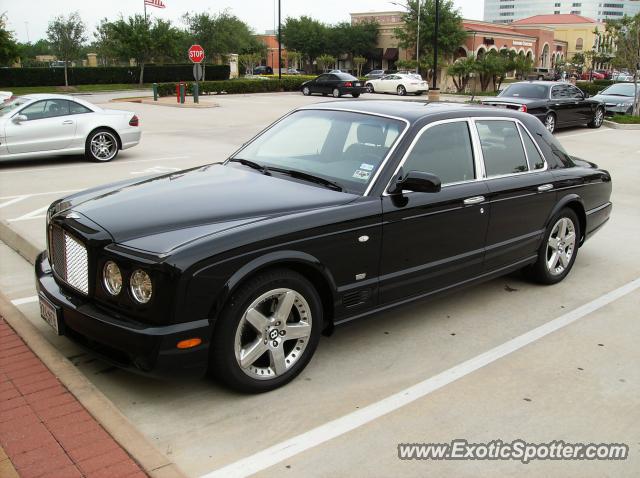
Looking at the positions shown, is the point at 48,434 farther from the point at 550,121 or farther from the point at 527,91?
the point at 527,91

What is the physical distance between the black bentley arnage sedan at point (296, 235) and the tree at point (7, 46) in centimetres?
4002

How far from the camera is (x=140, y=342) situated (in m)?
3.47

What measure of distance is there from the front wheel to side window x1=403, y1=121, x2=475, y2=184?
17816 millimetres

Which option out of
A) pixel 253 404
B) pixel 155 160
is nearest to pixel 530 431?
pixel 253 404

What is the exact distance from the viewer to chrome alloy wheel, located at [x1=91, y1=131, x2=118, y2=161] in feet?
41.9

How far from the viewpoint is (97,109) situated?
42.5 feet

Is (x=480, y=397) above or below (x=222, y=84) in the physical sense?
below

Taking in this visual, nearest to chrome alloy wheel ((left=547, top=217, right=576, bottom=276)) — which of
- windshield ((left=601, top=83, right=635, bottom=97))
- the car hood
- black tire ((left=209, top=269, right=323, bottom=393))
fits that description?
the car hood

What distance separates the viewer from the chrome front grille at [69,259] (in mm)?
3844

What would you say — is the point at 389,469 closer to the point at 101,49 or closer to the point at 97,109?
the point at 97,109

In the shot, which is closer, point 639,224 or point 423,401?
point 423,401

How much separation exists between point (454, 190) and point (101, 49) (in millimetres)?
64976

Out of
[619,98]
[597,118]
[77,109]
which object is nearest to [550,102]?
[597,118]

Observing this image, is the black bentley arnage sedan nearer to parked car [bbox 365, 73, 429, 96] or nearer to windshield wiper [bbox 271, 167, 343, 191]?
windshield wiper [bbox 271, 167, 343, 191]
